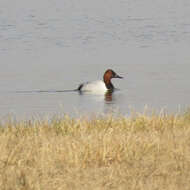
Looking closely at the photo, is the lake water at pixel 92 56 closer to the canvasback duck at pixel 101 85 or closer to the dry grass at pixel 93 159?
the canvasback duck at pixel 101 85

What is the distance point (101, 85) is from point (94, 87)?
328 millimetres

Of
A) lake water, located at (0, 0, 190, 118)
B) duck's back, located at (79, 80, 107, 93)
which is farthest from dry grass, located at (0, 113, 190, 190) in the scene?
duck's back, located at (79, 80, 107, 93)

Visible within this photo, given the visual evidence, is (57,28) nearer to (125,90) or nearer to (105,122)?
(125,90)

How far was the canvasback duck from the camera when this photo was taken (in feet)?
57.9

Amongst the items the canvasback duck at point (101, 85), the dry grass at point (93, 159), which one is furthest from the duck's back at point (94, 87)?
the dry grass at point (93, 159)

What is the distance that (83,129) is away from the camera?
27.5 feet

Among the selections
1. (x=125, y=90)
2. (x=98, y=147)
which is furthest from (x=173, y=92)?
(x=98, y=147)

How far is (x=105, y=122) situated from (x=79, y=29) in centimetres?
1830

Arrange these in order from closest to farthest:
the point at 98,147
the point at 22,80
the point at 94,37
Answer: the point at 98,147, the point at 22,80, the point at 94,37

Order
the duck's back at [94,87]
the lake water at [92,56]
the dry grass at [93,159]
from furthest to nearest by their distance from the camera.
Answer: the duck's back at [94,87], the lake water at [92,56], the dry grass at [93,159]

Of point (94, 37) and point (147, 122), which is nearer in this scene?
point (147, 122)

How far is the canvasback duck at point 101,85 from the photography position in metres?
17.6

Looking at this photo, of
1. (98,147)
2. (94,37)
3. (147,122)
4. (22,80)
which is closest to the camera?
(98,147)

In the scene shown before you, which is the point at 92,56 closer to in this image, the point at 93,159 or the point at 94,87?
the point at 94,87
